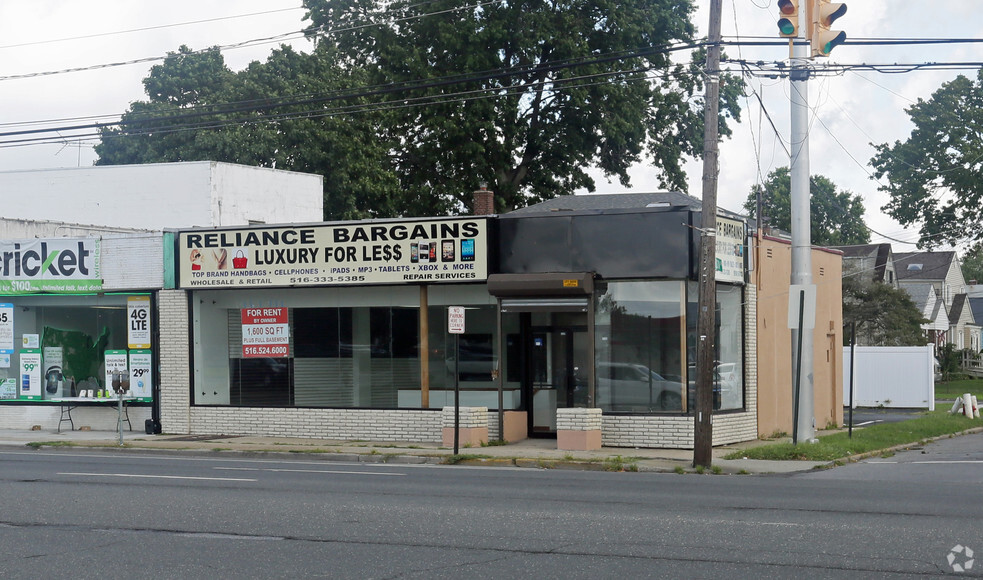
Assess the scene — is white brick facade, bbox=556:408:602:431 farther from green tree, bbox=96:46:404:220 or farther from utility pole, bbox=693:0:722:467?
green tree, bbox=96:46:404:220

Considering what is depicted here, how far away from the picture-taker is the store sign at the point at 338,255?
880 inches

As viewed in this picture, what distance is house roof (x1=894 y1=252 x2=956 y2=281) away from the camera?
66188mm

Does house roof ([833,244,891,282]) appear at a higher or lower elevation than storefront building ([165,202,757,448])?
higher

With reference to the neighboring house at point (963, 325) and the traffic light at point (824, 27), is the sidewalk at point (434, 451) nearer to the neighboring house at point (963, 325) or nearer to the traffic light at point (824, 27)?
the traffic light at point (824, 27)

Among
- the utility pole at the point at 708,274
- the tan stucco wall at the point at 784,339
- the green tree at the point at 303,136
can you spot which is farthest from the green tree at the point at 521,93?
the utility pole at the point at 708,274

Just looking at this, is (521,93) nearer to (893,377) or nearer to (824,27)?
(893,377)

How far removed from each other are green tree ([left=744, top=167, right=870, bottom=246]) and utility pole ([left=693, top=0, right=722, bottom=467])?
75.2 meters

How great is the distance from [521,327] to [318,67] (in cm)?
2567

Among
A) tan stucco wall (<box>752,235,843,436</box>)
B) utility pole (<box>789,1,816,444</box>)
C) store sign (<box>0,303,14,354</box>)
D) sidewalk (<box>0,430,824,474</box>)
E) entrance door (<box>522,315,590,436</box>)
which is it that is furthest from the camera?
store sign (<box>0,303,14,354</box>)

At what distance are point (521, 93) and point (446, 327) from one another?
20.4 meters

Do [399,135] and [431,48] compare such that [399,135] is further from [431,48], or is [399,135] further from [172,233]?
[172,233]

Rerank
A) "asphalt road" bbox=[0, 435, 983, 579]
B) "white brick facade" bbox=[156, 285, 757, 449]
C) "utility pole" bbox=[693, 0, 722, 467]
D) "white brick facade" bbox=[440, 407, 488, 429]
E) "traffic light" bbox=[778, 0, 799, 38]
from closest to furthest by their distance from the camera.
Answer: "asphalt road" bbox=[0, 435, 983, 579] → "traffic light" bbox=[778, 0, 799, 38] → "utility pole" bbox=[693, 0, 722, 467] → "white brick facade" bbox=[156, 285, 757, 449] → "white brick facade" bbox=[440, 407, 488, 429]

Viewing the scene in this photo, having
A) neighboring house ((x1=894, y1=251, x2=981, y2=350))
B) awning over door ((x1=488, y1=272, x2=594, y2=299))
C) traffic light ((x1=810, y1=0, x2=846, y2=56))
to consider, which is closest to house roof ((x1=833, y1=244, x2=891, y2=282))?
neighboring house ((x1=894, y1=251, x2=981, y2=350))

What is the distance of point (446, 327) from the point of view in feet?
75.0
